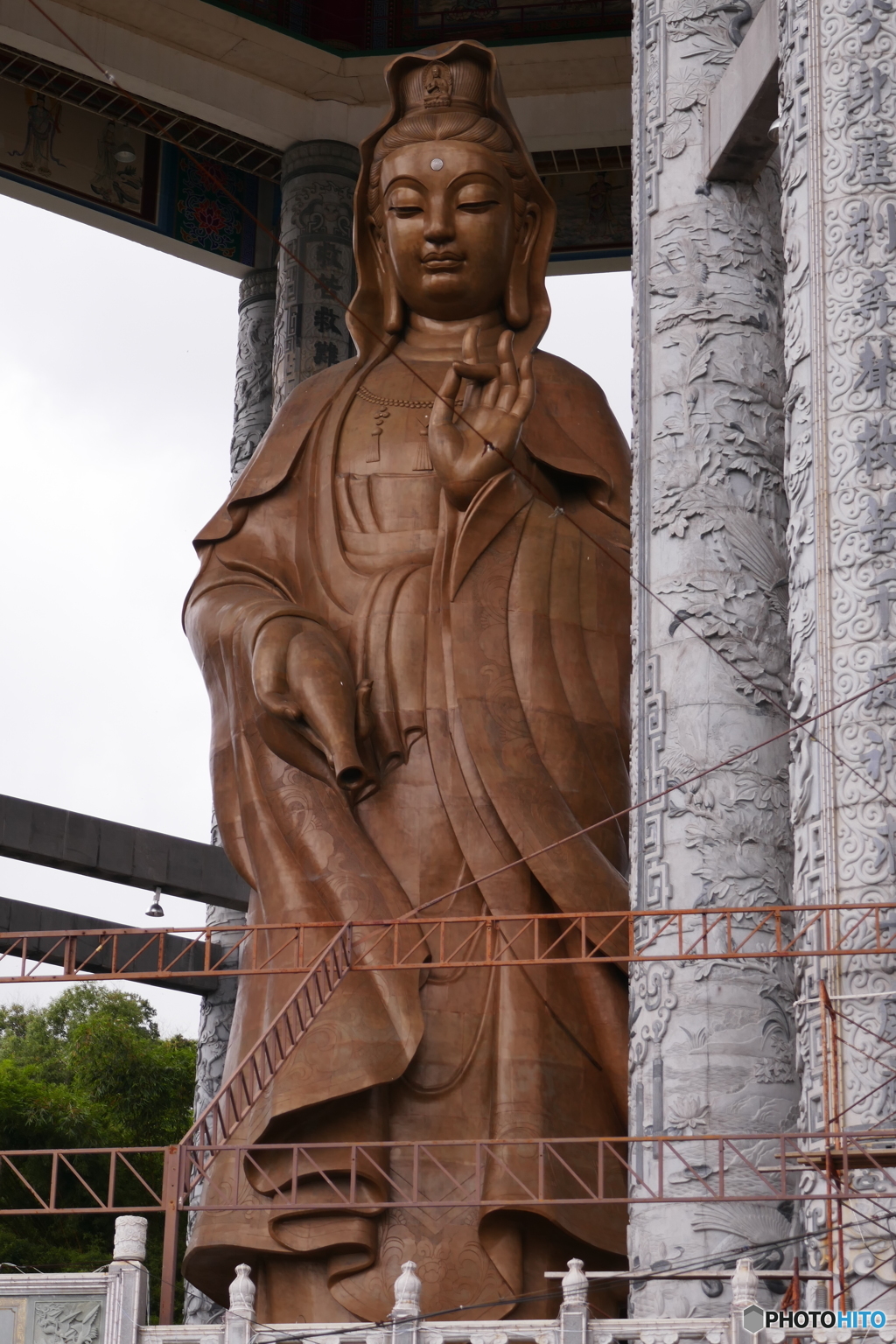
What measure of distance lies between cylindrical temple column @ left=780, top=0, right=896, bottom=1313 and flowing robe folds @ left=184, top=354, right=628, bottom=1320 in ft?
6.50

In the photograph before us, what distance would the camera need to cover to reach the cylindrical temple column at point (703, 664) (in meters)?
8.47

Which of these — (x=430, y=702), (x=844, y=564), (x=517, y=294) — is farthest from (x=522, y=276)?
(x=844, y=564)

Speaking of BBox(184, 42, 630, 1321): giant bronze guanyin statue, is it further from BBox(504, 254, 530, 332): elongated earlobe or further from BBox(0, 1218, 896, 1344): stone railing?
BBox(0, 1218, 896, 1344): stone railing

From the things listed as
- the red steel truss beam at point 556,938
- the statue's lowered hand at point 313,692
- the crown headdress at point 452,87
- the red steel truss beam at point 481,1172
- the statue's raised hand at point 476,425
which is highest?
the crown headdress at point 452,87

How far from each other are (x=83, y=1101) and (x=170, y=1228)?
12134 mm

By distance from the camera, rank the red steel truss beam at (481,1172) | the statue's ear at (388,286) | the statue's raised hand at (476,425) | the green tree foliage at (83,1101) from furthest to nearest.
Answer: the green tree foliage at (83,1101) < the statue's ear at (388,286) < the statue's raised hand at (476,425) < the red steel truss beam at (481,1172)

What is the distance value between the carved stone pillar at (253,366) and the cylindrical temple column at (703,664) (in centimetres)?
610

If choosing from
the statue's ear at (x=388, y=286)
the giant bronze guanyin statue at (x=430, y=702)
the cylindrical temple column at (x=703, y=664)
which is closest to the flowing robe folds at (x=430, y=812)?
the giant bronze guanyin statue at (x=430, y=702)

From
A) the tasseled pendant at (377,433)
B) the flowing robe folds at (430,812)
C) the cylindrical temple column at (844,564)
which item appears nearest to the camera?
the cylindrical temple column at (844,564)

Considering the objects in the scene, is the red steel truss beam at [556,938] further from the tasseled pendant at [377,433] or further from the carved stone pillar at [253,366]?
the carved stone pillar at [253,366]

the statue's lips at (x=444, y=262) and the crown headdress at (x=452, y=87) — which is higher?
the crown headdress at (x=452, y=87)

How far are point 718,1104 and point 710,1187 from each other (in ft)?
1.00

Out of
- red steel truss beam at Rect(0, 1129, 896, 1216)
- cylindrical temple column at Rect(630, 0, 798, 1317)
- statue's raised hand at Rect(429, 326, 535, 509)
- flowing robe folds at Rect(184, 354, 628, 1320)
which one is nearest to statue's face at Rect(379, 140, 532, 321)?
flowing robe folds at Rect(184, 354, 628, 1320)

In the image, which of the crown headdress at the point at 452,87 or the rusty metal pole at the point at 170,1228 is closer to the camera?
the rusty metal pole at the point at 170,1228
